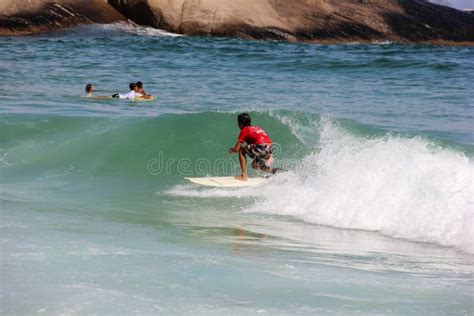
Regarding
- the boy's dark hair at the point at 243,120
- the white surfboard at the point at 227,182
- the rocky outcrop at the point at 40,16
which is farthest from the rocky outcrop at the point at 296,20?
the white surfboard at the point at 227,182

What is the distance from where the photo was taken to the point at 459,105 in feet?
53.0

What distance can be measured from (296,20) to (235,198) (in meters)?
22.9

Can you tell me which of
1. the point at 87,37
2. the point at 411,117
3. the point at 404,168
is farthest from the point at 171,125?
the point at 87,37

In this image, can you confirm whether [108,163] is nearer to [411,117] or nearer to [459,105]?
[411,117]

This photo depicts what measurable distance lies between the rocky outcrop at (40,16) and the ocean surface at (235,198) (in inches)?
344

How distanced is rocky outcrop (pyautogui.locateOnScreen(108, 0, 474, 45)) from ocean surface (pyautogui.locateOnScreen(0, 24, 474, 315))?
972 cm

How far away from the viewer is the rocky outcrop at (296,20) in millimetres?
30703

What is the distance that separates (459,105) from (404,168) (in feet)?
26.6

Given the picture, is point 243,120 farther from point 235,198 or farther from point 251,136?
point 235,198

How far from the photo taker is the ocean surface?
492 cm

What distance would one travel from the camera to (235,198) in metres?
9.43

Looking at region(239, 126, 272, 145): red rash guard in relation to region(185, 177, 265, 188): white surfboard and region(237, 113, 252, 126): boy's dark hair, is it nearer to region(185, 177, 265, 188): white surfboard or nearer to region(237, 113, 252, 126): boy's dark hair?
region(237, 113, 252, 126): boy's dark hair

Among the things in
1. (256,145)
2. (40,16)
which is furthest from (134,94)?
(40,16)

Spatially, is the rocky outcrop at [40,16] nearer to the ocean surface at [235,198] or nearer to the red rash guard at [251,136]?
the ocean surface at [235,198]
